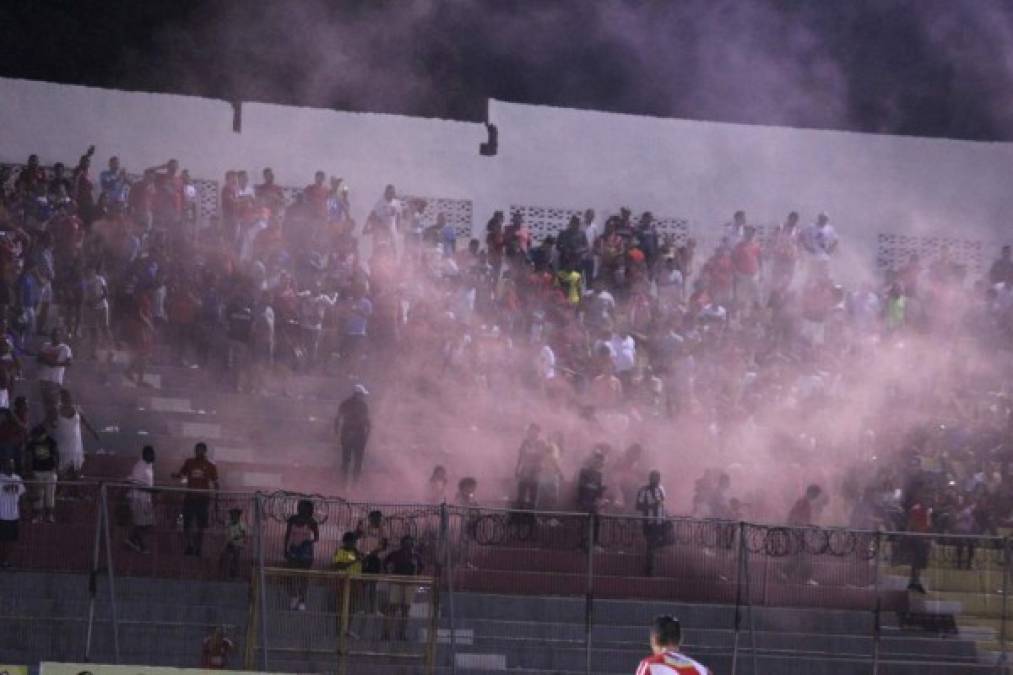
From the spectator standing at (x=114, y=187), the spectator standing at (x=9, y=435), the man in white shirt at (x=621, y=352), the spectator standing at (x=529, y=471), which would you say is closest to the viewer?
the spectator standing at (x=9, y=435)

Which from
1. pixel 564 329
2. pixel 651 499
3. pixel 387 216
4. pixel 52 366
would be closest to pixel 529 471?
pixel 651 499

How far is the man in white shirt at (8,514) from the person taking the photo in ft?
51.6

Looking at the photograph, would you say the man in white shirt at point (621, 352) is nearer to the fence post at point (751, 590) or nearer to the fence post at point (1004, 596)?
the fence post at point (751, 590)

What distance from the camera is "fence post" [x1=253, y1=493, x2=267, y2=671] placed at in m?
15.1

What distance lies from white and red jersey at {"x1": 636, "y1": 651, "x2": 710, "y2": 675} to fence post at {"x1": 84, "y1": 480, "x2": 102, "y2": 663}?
6699 mm

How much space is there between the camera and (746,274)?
25.7m

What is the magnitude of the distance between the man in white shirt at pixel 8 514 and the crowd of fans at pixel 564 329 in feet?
5.94

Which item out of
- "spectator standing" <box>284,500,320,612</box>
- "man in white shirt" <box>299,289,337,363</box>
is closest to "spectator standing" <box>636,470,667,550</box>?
"spectator standing" <box>284,500,320,612</box>

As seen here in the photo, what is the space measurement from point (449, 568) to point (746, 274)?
10.8 m

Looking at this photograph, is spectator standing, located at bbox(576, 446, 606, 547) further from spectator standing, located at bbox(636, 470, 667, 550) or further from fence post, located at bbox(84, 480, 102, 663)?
fence post, located at bbox(84, 480, 102, 663)

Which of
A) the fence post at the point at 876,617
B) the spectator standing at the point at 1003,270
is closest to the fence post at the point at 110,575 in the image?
the fence post at the point at 876,617

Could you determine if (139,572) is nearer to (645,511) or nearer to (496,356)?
(645,511)

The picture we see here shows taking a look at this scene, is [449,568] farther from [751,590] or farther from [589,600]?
[751,590]

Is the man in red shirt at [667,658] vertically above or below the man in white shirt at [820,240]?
below
